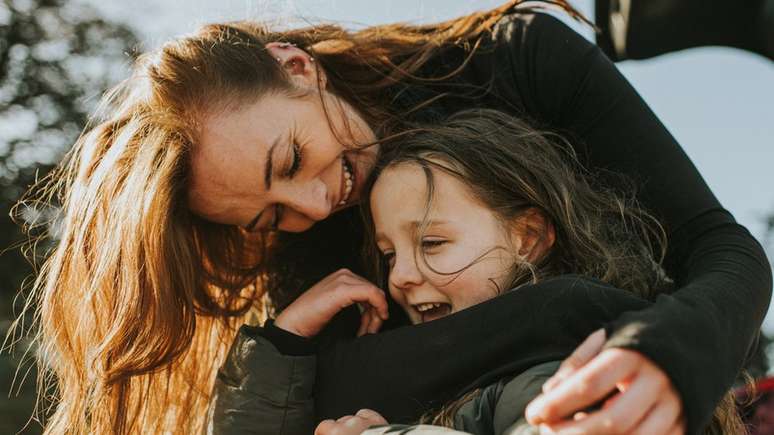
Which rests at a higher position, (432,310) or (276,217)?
(276,217)

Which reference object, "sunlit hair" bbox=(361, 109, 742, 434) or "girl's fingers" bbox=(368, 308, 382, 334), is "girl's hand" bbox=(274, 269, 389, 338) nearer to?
"girl's fingers" bbox=(368, 308, 382, 334)

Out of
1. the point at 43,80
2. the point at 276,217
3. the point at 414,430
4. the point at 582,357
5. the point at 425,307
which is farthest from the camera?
the point at 43,80

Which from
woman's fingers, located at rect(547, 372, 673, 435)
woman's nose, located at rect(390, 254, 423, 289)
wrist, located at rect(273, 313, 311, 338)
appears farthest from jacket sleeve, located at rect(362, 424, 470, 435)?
wrist, located at rect(273, 313, 311, 338)

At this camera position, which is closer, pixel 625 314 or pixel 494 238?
pixel 625 314

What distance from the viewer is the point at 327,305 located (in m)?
2.06

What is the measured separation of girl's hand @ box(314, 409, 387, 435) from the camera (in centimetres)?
165

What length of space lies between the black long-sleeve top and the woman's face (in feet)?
0.92

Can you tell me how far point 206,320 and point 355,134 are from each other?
30.9 inches

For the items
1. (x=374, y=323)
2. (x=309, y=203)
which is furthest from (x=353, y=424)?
(x=309, y=203)

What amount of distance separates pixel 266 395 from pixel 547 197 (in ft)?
2.61

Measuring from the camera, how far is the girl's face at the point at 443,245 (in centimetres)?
184

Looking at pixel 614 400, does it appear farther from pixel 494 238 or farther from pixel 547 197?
pixel 547 197

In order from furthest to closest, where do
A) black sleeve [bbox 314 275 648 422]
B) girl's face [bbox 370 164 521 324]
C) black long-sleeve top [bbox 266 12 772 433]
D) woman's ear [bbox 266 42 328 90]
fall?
woman's ear [bbox 266 42 328 90] < girl's face [bbox 370 164 521 324] < black sleeve [bbox 314 275 648 422] < black long-sleeve top [bbox 266 12 772 433]

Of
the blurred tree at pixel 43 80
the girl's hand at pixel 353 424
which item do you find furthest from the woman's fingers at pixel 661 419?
the blurred tree at pixel 43 80
